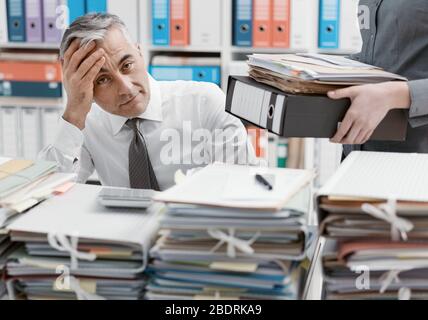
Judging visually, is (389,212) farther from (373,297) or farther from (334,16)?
(334,16)

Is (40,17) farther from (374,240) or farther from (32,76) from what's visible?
(374,240)

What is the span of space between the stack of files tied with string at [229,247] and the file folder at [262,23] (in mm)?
2205

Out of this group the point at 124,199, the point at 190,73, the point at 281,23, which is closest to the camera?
the point at 124,199

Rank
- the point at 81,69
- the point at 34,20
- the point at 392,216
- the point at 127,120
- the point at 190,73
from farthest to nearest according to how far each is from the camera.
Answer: the point at 34,20, the point at 190,73, the point at 127,120, the point at 81,69, the point at 392,216

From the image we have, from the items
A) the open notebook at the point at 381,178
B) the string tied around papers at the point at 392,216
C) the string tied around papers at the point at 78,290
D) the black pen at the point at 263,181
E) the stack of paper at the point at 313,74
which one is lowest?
the string tied around papers at the point at 78,290

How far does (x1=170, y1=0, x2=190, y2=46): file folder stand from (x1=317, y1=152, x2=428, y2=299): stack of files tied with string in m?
2.31

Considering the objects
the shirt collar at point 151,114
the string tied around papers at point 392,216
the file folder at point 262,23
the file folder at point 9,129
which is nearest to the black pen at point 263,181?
the string tied around papers at point 392,216

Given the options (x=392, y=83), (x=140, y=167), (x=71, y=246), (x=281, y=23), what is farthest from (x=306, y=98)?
(x=281, y=23)

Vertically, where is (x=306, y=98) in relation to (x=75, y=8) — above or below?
below

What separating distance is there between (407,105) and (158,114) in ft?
2.84

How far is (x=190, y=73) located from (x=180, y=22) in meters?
0.25

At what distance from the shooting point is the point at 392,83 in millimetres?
1108

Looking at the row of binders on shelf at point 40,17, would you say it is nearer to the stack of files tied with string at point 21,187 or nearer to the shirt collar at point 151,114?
the shirt collar at point 151,114

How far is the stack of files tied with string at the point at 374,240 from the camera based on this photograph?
0.83m
